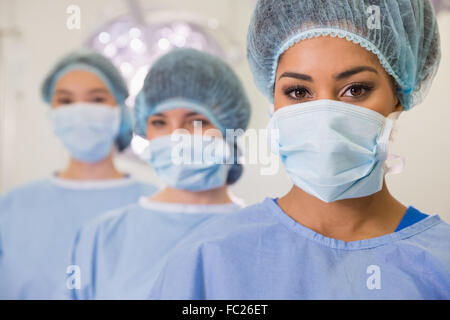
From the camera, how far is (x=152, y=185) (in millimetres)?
2117

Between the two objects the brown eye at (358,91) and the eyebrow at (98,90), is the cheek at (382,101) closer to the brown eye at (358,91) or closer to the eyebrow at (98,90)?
the brown eye at (358,91)

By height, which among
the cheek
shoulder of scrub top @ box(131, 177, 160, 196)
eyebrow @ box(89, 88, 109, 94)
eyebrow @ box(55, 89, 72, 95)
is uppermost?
eyebrow @ box(55, 89, 72, 95)

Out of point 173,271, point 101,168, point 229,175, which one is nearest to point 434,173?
point 229,175

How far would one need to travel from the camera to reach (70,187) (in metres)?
2.13

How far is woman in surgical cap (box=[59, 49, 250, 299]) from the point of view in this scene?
160cm

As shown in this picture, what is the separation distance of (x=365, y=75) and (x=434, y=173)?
1.33 feet

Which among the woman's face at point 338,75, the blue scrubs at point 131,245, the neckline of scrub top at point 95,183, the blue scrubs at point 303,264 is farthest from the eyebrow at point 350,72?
the neckline of scrub top at point 95,183

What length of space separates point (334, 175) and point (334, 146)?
7 centimetres

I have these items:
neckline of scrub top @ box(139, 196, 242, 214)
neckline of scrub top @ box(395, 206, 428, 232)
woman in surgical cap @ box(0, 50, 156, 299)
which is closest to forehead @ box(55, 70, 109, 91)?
woman in surgical cap @ box(0, 50, 156, 299)

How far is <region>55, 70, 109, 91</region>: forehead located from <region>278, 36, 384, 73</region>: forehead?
3.79 feet

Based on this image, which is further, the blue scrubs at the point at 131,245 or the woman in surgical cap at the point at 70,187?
the woman in surgical cap at the point at 70,187

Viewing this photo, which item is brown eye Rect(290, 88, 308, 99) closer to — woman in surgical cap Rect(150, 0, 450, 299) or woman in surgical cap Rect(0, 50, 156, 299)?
woman in surgical cap Rect(150, 0, 450, 299)

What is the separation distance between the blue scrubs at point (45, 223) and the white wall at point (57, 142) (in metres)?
0.21

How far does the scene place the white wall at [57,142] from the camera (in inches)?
50.9
